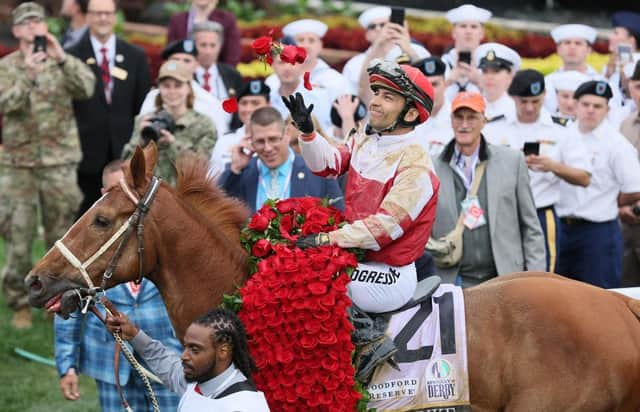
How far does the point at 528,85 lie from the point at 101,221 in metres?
4.65

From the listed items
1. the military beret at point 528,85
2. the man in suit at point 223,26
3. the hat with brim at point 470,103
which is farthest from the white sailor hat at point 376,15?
the hat with brim at point 470,103

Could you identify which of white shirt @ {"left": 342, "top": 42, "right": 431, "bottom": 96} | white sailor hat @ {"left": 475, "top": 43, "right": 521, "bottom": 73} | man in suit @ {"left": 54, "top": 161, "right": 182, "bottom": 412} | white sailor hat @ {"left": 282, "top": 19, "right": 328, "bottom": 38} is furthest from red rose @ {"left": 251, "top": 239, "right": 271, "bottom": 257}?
white sailor hat @ {"left": 282, "top": 19, "right": 328, "bottom": 38}

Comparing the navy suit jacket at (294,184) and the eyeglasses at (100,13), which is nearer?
the navy suit jacket at (294,184)

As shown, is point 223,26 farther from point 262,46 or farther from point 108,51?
point 262,46

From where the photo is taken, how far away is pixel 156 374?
5.96 m

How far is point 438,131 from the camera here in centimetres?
934

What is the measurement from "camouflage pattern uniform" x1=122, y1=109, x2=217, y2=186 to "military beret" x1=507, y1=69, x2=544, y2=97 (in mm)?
2522

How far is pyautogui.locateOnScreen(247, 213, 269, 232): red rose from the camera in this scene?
5789mm

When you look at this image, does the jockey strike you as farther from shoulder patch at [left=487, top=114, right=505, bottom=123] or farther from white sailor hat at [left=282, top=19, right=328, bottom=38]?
white sailor hat at [left=282, top=19, right=328, bottom=38]

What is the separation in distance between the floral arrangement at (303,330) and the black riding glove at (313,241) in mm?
31

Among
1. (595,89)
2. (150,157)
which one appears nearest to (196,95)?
(595,89)

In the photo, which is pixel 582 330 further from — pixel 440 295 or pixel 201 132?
pixel 201 132

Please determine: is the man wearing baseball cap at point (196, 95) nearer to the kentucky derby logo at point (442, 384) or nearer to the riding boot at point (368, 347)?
the riding boot at point (368, 347)

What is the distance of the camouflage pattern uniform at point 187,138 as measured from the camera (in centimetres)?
899
